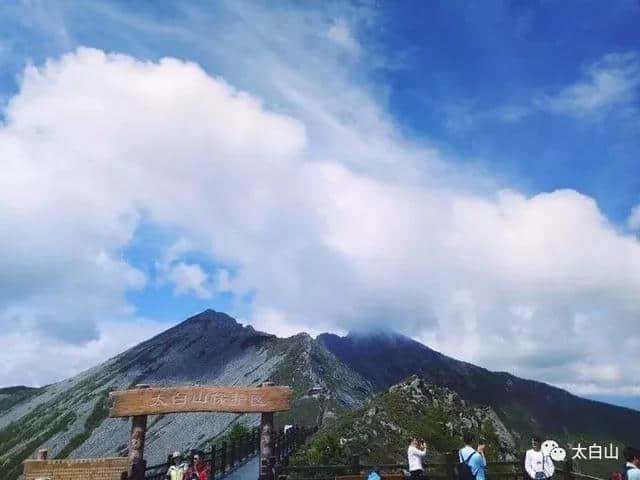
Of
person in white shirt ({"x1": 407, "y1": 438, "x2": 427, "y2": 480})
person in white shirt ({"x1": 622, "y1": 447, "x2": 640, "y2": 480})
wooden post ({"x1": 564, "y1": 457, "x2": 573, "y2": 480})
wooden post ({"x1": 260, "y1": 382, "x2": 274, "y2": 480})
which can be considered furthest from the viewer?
wooden post ({"x1": 260, "y1": 382, "x2": 274, "y2": 480})

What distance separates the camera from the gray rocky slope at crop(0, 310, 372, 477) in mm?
100125

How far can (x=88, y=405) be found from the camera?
138125mm

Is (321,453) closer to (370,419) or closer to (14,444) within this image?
(370,419)

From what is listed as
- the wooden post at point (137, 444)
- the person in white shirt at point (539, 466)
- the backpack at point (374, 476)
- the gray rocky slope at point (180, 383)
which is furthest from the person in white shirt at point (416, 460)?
the gray rocky slope at point (180, 383)

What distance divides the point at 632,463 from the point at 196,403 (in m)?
15.1

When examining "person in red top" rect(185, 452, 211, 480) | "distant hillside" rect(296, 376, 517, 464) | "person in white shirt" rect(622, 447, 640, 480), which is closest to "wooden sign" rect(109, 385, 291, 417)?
"person in red top" rect(185, 452, 211, 480)

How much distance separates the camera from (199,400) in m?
22.3

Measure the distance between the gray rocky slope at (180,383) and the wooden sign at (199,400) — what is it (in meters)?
63.9

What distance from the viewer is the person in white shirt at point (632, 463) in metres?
10.8

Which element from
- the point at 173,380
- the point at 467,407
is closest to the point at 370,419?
the point at 467,407

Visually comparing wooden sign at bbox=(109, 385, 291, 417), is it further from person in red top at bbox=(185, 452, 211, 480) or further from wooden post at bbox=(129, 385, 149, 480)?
person in red top at bbox=(185, 452, 211, 480)

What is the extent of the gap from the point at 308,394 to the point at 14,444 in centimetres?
7477

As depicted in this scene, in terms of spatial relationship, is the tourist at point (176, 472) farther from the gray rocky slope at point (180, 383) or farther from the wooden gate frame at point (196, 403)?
the gray rocky slope at point (180, 383)

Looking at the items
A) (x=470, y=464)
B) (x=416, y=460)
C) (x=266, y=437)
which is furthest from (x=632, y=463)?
(x=266, y=437)
